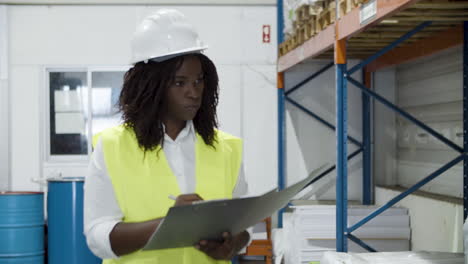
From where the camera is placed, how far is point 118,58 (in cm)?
724

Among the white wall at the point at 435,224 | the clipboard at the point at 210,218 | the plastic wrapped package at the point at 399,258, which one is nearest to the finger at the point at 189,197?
the clipboard at the point at 210,218

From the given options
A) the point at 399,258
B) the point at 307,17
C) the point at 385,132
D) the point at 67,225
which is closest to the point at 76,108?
the point at 67,225

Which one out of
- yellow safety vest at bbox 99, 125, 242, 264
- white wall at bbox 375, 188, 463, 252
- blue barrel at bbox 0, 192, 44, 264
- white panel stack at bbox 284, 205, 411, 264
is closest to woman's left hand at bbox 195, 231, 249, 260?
yellow safety vest at bbox 99, 125, 242, 264

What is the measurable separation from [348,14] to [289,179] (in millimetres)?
3504

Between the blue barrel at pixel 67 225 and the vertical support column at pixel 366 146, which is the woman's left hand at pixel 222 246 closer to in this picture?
the blue barrel at pixel 67 225

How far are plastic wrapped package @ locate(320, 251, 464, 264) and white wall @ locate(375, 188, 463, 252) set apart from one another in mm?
1131

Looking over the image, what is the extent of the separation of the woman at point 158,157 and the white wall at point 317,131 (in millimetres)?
5290

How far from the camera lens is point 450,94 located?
17.7ft

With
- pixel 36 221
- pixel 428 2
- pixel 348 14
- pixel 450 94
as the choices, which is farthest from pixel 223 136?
pixel 36 221

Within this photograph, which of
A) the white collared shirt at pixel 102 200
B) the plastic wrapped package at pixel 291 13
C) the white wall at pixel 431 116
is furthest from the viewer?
the plastic wrapped package at pixel 291 13

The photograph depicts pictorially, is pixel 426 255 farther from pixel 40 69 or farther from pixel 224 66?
pixel 40 69

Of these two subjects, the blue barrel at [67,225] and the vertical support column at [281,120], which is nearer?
the blue barrel at [67,225]

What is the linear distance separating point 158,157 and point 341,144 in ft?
8.84

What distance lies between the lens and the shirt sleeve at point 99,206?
1938mm
